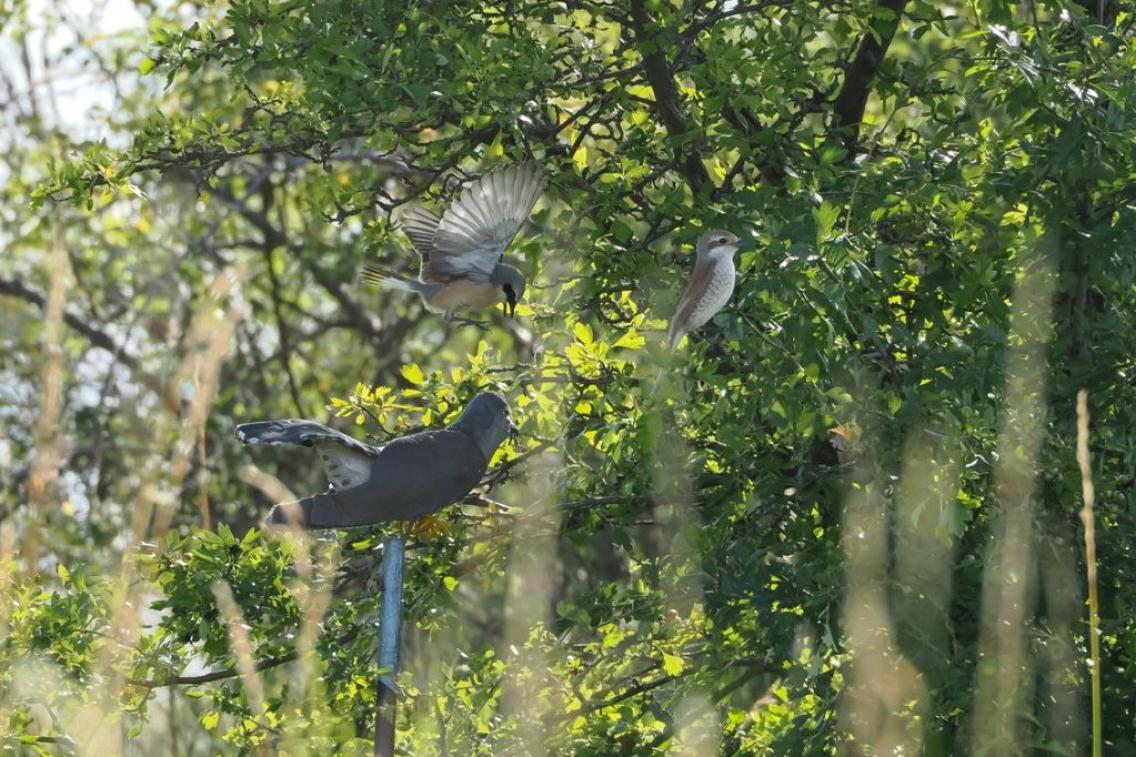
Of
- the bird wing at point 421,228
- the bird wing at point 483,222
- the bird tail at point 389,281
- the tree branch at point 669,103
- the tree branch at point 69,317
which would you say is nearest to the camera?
→ the bird wing at point 483,222

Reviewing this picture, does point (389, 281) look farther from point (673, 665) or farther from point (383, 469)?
point (383, 469)

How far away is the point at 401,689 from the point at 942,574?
1560mm

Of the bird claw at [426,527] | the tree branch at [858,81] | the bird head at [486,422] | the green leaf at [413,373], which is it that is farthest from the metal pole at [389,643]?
the tree branch at [858,81]

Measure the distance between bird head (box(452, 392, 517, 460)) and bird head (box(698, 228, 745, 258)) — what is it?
726 millimetres

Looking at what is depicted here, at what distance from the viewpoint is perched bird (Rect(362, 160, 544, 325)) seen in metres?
4.82

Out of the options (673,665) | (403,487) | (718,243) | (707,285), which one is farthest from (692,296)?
(673,665)

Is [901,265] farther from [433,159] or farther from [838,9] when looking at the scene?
[433,159]

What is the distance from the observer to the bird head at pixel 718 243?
4035 mm

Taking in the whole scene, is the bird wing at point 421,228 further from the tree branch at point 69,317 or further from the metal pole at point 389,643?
the tree branch at point 69,317

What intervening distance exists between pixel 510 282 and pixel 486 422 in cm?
103

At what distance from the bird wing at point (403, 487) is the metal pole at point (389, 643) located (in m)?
0.11

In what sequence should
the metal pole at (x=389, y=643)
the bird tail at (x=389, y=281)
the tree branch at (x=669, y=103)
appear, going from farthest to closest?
1. the bird tail at (x=389, y=281)
2. the tree branch at (x=669, y=103)
3. the metal pole at (x=389, y=643)

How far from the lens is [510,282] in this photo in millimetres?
5207

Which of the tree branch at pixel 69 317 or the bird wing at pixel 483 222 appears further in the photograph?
the tree branch at pixel 69 317
